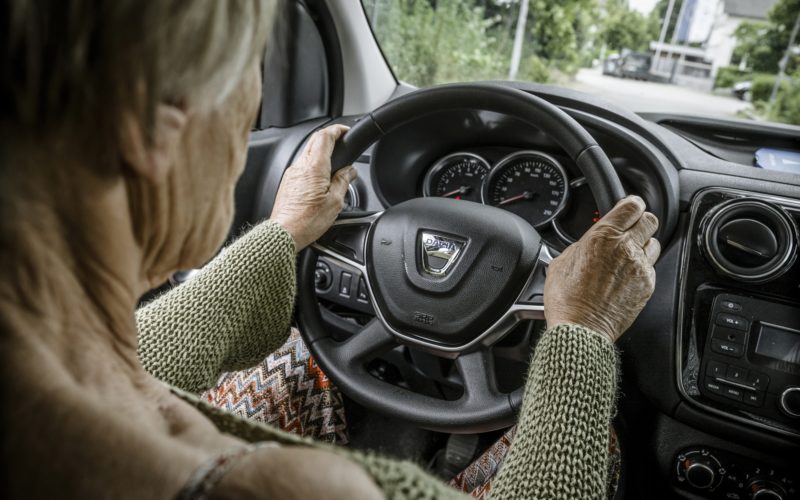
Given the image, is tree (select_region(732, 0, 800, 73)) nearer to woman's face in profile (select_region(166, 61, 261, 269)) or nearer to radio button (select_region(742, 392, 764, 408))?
radio button (select_region(742, 392, 764, 408))

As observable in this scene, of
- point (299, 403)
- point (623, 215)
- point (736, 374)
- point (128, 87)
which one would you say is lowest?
point (299, 403)

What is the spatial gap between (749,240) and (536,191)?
0.48 meters

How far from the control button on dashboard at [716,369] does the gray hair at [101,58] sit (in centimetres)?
109

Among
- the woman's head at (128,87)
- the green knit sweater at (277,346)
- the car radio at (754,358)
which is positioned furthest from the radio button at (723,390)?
the woman's head at (128,87)

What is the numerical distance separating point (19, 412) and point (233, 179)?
1.08 feet

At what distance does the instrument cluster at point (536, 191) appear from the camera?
A: 1431 millimetres

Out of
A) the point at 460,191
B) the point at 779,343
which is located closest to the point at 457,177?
the point at 460,191

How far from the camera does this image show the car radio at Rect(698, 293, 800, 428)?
3.73 ft

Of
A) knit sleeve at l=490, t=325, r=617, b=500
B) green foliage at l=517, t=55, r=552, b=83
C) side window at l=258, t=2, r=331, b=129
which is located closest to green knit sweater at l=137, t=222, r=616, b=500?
knit sleeve at l=490, t=325, r=617, b=500

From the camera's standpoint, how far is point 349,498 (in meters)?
0.46

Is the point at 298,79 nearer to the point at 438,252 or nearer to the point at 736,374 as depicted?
the point at 438,252

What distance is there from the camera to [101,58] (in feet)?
1.46

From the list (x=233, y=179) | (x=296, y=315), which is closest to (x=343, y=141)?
(x=296, y=315)

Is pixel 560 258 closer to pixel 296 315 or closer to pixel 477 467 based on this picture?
pixel 477 467
